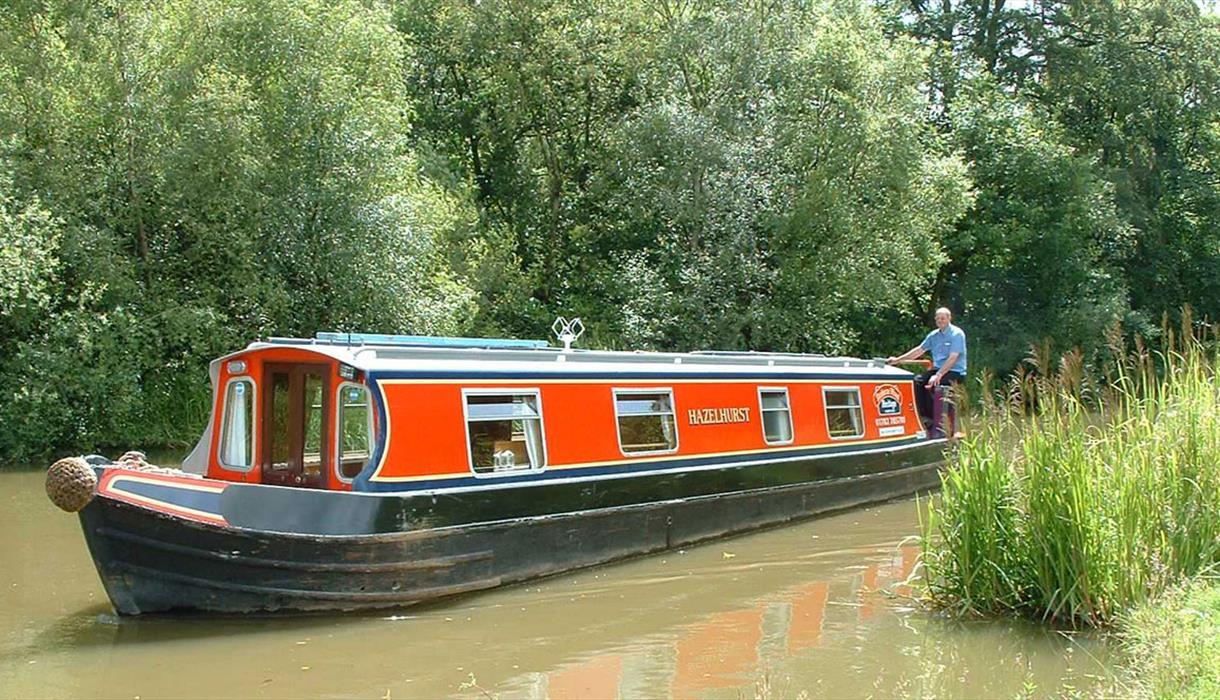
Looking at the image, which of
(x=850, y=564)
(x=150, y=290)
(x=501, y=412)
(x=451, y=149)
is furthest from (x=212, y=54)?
(x=850, y=564)

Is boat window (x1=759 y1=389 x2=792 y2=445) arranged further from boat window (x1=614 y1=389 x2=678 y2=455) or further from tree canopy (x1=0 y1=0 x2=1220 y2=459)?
tree canopy (x1=0 y1=0 x2=1220 y2=459)

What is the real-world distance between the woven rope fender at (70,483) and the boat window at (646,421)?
462 centimetres

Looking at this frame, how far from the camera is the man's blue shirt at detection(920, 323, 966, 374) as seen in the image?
14047 millimetres

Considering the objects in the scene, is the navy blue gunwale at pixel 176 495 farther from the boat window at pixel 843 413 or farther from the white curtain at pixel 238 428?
the boat window at pixel 843 413

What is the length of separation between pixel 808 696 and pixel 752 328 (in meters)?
17.1

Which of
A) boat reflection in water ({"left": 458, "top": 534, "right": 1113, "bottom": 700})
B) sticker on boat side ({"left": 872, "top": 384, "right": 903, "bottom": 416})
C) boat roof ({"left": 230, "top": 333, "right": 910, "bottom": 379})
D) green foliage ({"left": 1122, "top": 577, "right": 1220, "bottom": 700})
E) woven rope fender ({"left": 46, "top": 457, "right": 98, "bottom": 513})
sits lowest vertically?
boat reflection in water ({"left": 458, "top": 534, "right": 1113, "bottom": 700})

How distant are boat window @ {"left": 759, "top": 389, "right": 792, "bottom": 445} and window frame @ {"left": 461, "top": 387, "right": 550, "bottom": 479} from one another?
3.36m

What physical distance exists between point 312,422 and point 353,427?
38 cm

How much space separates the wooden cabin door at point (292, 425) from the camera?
933 cm

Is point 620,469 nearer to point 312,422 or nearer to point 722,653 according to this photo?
point 312,422

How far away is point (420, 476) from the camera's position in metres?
9.02

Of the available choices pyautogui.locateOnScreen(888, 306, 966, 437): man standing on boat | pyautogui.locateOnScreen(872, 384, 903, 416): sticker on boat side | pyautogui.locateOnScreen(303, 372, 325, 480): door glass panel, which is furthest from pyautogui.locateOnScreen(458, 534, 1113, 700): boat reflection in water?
pyautogui.locateOnScreen(872, 384, 903, 416): sticker on boat side

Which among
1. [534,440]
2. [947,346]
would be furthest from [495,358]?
[947,346]

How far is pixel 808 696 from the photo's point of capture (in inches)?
257
